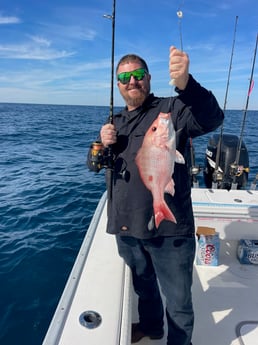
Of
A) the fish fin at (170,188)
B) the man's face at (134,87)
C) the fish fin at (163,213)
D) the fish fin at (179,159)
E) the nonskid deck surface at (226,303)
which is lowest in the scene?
the nonskid deck surface at (226,303)

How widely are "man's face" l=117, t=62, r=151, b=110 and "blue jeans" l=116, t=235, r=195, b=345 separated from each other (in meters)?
0.99

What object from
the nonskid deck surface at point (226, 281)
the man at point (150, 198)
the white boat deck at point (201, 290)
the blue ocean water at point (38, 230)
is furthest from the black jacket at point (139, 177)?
the blue ocean water at point (38, 230)

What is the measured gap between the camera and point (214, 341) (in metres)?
2.51

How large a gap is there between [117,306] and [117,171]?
936 millimetres

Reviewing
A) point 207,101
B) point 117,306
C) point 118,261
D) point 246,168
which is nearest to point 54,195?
point 246,168

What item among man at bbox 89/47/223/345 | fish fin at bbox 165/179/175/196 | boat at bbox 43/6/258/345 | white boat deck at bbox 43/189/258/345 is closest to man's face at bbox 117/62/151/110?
man at bbox 89/47/223/345

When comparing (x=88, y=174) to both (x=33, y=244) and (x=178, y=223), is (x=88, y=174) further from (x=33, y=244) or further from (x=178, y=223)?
(x=178, y=223)

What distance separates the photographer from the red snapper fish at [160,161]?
165cm

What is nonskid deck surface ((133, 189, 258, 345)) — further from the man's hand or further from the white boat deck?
the man's hand

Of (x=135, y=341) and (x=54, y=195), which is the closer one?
(x=135, y=341)

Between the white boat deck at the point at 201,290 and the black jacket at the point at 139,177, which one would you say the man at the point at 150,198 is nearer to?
the black jacket at the point at 139,177

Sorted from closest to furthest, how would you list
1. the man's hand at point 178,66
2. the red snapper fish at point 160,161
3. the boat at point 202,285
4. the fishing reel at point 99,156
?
1. the man's hand at point 178,66
2. the red snapper fish at point 160,161
3. the boat at point 202,285
4. the fishing reel at point 99,156

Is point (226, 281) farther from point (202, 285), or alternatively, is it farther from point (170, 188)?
point (170, 188)

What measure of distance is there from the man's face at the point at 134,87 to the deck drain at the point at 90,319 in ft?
4.79
